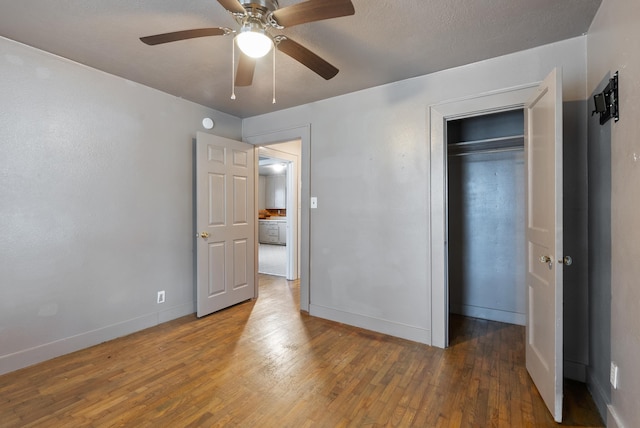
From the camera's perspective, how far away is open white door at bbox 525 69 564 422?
5.45 feet

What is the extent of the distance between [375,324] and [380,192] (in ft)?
4.25

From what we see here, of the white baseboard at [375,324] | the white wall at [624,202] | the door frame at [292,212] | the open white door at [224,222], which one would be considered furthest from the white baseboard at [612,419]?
the door frame at [292,212]

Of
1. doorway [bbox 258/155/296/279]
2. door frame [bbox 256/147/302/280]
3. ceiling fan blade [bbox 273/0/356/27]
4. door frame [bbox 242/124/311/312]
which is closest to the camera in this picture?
ceiling fan blade [bbox 273/0/356/27]

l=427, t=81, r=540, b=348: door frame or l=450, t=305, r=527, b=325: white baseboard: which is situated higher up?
l=427, t=81, r=540, b=348: door frame

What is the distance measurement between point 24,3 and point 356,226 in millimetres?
2840

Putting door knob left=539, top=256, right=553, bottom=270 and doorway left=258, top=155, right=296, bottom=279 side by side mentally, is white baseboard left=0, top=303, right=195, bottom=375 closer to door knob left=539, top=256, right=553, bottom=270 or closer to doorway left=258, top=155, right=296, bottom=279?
door knob left=539, top=256, right=553, bottom=270

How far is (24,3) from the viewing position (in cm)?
177

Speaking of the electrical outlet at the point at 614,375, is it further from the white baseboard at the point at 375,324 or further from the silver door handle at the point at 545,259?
the white baseboard at the point at 375,324

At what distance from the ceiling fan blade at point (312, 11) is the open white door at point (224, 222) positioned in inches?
82.0

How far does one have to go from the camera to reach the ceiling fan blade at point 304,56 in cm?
166

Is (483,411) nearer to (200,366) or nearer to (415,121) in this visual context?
(200,366)

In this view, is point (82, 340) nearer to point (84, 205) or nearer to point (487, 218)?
point (84, 205)

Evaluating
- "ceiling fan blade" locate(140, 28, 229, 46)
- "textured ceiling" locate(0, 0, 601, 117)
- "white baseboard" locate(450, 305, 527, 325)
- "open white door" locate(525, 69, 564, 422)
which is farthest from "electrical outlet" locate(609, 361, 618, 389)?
"ceiling fan blade" locate(140, 28, 229, 46)

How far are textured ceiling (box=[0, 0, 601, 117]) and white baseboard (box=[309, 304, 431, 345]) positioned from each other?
2292 mm
